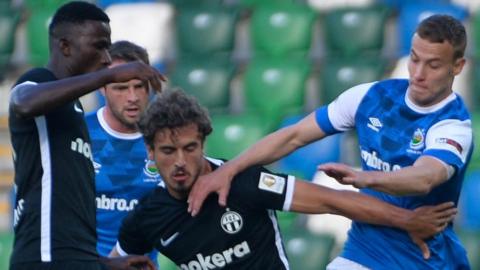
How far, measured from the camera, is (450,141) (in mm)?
4742

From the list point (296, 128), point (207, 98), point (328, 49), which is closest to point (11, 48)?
point (207, 98)

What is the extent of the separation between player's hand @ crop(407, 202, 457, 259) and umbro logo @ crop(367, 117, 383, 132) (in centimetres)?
37

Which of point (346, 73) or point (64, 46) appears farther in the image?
point (346, 73)

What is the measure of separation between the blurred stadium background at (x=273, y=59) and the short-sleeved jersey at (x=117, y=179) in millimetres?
2180

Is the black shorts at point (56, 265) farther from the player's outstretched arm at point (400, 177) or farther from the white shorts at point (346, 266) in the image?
the white shorts at point (346, 266)

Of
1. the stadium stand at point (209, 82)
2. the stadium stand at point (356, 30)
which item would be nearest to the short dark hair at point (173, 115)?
the stadium stand at point (209, 82)

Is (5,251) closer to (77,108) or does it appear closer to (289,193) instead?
(77,108)

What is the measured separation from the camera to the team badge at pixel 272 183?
453 cm

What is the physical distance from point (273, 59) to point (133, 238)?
457 cm

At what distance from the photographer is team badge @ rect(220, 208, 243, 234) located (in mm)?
4586

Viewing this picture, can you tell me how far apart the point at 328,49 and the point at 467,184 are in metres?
1.73

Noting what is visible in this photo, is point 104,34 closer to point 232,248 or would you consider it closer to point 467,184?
point 232,248

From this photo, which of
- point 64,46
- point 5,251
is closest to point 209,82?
point 5,251

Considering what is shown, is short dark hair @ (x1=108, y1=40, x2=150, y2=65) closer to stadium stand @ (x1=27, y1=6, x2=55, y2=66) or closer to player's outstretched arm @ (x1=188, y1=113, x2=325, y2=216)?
player's outstretched arm @ (x1=188, y1=113, x2=325, y2=216)
